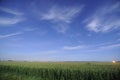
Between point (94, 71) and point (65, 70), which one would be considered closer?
point (94, 71)

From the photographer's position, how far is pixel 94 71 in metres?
8.34

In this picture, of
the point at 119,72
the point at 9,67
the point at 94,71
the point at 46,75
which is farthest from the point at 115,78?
the point at 9,67

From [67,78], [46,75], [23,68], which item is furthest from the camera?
[23,68]

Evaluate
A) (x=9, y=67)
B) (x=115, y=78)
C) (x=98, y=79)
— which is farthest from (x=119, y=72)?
(x=9, y=67)

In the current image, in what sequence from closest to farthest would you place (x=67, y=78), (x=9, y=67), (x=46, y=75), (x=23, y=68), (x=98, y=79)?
1. (x=98, y=79)
2. (x=67, y=78)
3. (x=46, y=75)
4. (x=23, y=68)
5. (x=9, y=67)

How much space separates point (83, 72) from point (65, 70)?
41.9 inches

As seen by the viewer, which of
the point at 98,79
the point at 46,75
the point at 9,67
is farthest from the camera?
the point at 9,67

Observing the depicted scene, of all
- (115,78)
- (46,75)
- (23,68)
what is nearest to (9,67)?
(23,68)

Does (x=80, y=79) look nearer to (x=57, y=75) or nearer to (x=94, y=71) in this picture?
(x=94, y=71)

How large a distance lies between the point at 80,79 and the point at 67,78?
73cm

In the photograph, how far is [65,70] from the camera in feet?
29.7

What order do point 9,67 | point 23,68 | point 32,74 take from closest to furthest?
point 32,74 < point 23,68 < point 9,67

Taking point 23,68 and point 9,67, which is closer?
point 23,68

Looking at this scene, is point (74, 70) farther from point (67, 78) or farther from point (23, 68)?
point (23, 68)
